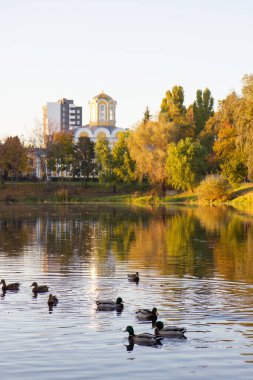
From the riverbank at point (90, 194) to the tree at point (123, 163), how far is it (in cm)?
239

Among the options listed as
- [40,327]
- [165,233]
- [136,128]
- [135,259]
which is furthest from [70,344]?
[136,128]

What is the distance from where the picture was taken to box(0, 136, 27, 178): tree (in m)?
111

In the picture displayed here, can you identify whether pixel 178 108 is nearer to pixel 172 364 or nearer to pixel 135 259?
pixel 135 259

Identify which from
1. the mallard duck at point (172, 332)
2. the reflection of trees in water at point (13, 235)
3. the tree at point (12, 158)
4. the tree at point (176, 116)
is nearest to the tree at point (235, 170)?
the tree at point (176, 116)

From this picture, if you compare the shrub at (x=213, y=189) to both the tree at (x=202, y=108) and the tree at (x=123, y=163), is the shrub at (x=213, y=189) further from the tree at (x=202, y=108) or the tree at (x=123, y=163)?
the tree at (x=202, y=108)

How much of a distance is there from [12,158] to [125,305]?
9151 centimetres

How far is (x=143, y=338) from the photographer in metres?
17.3

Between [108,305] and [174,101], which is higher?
[174,101]

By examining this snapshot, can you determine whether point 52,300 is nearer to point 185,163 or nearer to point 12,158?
point 185,163

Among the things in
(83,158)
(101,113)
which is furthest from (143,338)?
(101,113)

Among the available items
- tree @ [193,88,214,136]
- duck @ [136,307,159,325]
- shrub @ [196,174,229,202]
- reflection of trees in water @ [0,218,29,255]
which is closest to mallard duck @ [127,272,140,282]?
duck @ [136,307,159,325]

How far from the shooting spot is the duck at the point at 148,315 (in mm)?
19484

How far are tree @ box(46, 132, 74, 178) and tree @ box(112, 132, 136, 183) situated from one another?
9.69 meters

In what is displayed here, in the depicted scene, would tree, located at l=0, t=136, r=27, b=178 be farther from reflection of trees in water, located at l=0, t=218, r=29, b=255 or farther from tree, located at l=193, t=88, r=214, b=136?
reflection of trees in water, located at l=0, t=218, r=29, b=255
